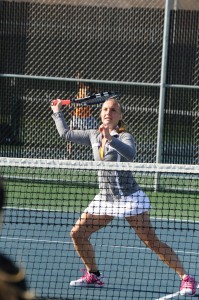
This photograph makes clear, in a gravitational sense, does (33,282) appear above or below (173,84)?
below

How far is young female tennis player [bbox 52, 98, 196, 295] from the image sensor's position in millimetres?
7480

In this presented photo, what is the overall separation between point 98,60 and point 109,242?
4.74 m

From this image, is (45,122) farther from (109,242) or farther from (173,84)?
(109,242)

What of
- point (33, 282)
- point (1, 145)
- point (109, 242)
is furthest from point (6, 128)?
point (33, 282)

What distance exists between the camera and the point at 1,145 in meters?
14.0

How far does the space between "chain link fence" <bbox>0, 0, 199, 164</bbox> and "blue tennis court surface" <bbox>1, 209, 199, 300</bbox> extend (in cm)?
339

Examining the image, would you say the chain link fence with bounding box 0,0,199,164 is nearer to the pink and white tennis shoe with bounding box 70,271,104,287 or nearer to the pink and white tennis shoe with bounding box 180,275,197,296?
the pink and white tennis shoe with bounding box 70,271,104,287

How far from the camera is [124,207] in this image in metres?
7.47

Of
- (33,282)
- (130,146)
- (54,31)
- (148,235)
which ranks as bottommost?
(33,282)

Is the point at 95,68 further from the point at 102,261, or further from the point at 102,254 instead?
the point at 102,261

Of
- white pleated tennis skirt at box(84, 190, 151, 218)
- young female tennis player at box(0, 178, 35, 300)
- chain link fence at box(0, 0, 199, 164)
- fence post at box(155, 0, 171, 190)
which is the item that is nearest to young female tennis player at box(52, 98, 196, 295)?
white pleated tennis skirt at box(84, 190, 151, 218)

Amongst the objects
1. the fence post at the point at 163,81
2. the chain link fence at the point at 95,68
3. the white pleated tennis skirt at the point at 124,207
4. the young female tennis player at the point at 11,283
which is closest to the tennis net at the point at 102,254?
the white pleated tennis skirt at the point at 124,207

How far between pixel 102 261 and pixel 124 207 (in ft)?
4.93

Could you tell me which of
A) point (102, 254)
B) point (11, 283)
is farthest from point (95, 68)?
point (11, 283)
